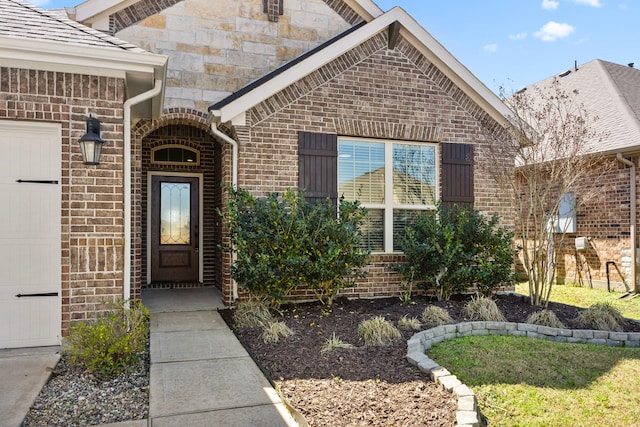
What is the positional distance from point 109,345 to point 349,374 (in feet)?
7.28

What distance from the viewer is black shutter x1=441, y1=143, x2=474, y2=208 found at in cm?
831

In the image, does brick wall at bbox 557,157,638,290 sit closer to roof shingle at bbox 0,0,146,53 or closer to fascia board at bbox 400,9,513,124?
fascia board at bbox 400,9,513,124

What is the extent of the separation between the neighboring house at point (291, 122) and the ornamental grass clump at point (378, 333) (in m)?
2.43

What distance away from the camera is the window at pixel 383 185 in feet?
25.9

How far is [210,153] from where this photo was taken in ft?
30.7

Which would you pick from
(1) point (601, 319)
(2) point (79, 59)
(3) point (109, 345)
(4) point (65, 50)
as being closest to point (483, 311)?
(1) point (601, 319)

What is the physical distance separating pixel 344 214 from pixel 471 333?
2.41 m

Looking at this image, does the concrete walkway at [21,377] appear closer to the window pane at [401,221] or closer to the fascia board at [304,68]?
the fascia board at [304,68]

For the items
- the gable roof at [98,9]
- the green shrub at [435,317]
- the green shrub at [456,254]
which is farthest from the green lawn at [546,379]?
the gable roof at [98,9]

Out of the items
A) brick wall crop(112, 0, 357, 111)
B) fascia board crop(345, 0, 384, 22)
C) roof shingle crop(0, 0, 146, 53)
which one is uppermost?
fascia board crop(345, 0, 384, 22)

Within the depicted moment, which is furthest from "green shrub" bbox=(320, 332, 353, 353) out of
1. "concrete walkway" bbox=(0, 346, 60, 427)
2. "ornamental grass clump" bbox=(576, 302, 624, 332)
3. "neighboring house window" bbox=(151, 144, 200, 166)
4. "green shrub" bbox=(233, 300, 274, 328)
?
"neighboring house window" bbox=(151, 144, 200, 166)

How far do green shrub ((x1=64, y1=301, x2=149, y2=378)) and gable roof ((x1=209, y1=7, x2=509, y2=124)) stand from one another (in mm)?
3493

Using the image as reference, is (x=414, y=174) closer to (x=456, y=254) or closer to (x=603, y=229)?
(x=456, y=254)

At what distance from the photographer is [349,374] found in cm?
423
